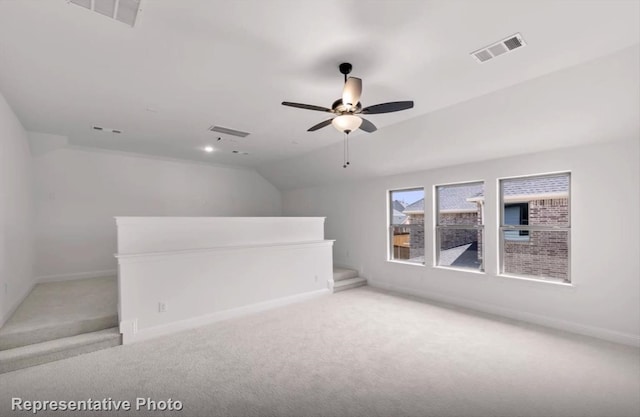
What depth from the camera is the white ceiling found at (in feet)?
6.66

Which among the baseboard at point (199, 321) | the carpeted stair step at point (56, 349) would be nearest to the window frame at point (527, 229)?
the baseboard at point (199, 321)

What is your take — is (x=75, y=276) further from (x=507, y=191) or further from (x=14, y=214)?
(x=507, y=191)

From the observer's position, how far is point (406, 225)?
234 inches

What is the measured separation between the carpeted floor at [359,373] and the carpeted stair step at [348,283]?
6.01ft

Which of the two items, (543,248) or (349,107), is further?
(543,248)

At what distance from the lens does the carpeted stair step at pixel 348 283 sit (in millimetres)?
5848

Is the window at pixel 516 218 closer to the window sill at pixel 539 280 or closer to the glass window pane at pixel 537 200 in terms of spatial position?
the glass window pane at pixel 537 200

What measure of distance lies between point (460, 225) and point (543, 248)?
4.04ft

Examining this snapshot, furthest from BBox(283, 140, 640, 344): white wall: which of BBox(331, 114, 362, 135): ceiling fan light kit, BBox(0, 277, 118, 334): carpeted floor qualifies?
BBox(0, 277, 118, 334): carpeted floor

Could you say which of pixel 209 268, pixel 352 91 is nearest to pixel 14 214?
pixel 209 268

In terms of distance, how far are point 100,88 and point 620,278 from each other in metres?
6.53

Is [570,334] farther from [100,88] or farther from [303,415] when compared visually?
[100,88]

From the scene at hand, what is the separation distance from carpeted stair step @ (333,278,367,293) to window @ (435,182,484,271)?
1.73m

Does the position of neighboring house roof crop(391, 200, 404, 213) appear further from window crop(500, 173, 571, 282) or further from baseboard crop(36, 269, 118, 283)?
baseboard crop(36, 269, 118, 283)
